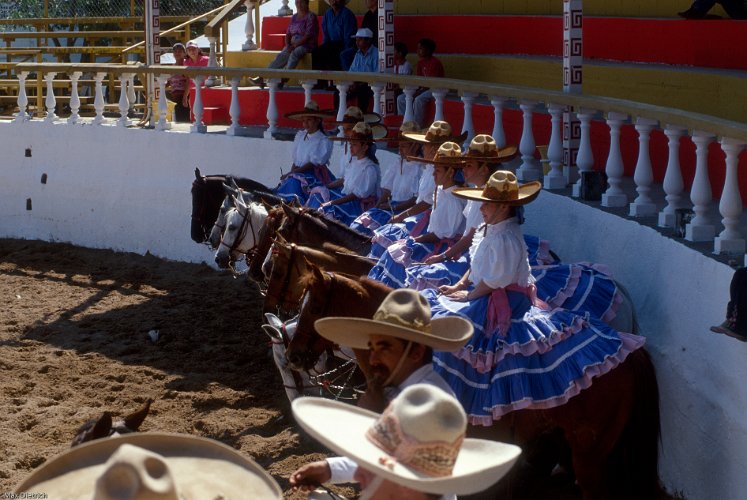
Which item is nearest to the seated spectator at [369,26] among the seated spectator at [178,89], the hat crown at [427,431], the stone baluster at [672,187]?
the seated spectator at [178,89]

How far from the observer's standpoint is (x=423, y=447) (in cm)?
360

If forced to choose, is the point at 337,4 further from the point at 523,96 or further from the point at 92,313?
the point at 523,96

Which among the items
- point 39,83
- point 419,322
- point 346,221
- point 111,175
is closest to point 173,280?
point 111,175

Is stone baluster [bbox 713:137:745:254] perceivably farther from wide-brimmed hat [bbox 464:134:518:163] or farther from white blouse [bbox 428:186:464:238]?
Answer: white blouse [bbox 428:186:464:238]

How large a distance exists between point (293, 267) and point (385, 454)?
4.52 metres

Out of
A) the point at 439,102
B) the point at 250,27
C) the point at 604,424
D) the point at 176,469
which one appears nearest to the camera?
the point at 176,469

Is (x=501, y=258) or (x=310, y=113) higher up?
(x=310, y=113)

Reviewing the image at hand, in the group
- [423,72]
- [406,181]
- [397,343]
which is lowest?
[397,343]

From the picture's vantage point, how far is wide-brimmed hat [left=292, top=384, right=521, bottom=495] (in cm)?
359

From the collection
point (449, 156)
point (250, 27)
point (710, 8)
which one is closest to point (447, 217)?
point (449, 156)

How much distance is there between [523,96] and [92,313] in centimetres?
553

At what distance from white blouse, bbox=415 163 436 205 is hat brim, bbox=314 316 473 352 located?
446cm

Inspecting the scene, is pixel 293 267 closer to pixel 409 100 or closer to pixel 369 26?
pixel 409 100

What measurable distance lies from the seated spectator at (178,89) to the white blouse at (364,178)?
8.08 m
